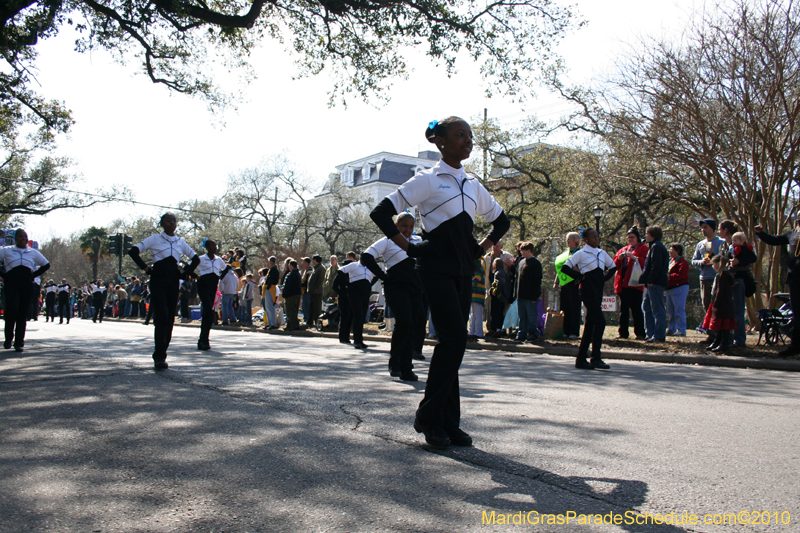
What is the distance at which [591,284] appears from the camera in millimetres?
→ 8797

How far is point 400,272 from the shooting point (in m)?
7.87

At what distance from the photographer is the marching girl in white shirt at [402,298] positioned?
7574mm

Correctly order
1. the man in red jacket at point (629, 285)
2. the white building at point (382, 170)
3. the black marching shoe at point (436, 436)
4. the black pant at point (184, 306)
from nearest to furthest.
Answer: the black marching shoe at point (436, 436) < the man in red jacket at point (629, 285) < the black pant at point (184, 306) < the white building at point (382, 170)

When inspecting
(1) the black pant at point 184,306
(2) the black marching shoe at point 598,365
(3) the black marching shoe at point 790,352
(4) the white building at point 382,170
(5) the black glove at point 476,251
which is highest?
(4) the white building at point 382,170

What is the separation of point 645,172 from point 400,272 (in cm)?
1553

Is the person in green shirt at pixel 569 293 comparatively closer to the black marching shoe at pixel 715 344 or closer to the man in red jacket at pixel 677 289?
the man in red jacket at pixel 677 289

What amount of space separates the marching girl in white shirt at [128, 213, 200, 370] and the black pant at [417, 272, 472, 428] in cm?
510

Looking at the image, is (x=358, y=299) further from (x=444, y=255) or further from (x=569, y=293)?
(x=444, y=255)

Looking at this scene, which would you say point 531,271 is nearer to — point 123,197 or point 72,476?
point 72,476

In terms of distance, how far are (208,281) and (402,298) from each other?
5.08 metres

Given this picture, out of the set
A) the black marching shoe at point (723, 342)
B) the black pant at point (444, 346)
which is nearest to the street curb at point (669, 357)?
the black marching shoe at point (723, 342)

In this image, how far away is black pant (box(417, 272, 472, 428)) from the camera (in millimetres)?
3871

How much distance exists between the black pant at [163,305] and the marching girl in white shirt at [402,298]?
2.65 m

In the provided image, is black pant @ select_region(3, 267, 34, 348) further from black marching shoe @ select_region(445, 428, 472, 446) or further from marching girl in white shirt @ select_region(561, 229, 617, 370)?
black marching shoe @ select_region(445, 428, 472, 446)
